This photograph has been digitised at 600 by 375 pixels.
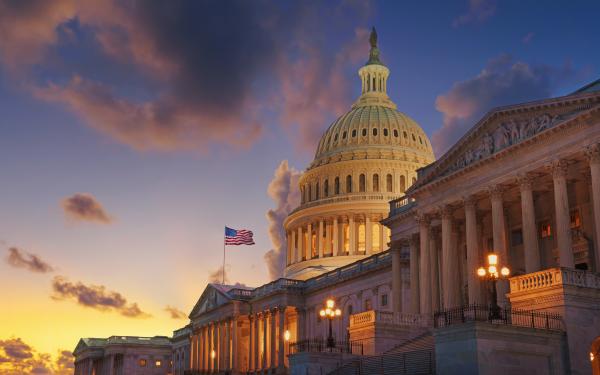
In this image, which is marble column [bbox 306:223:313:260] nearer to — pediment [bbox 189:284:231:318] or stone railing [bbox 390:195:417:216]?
pediment [bbox 189:284:231:318]

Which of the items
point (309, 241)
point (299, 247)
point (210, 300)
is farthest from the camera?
point (299, 247)

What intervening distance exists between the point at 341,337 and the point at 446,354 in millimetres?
50684

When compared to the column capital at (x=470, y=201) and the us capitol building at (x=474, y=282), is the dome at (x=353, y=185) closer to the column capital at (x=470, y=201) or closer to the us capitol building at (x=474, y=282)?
the us capitol building at (x=474, y=282)

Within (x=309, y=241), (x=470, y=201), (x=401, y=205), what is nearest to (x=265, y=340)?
(x=309, y=241)

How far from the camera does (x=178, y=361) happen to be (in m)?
148

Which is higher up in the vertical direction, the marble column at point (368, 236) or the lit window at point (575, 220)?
the marble column at point (368, 236)

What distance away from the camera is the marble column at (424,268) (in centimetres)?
6203

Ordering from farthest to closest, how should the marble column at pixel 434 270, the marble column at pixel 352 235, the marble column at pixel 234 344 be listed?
1. the marble column at pixel 352 235
2. the marble column at pixel 234 344
3. the marble column at pixel 434 270

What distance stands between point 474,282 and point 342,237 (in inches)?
2699

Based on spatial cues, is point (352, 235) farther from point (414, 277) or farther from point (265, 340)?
point (414, 277)

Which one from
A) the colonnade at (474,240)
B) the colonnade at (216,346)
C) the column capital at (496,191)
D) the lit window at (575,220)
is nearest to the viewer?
the colonnade at (474,240)

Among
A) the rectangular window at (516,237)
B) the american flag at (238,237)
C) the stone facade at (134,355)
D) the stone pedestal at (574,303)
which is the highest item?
the american flag at (238,237)

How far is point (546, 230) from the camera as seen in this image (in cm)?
5738

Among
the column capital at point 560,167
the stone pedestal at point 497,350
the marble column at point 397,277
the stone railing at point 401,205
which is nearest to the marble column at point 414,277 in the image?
the stone railing at point 401,205
